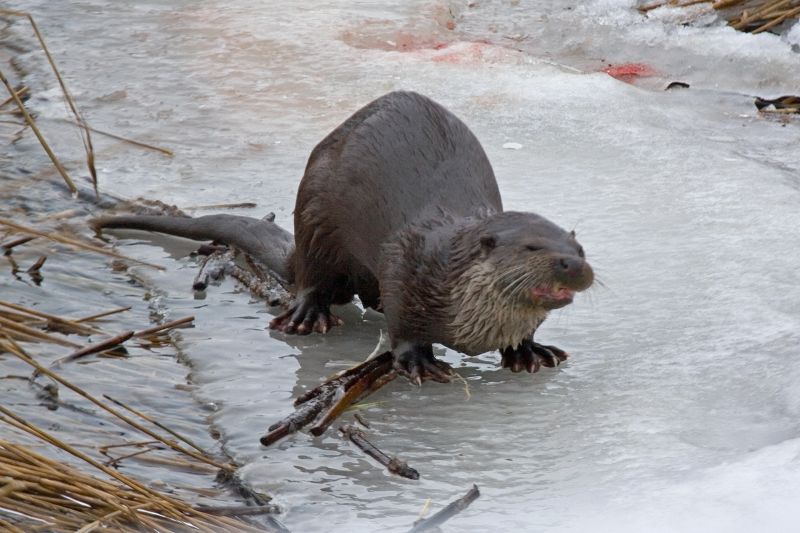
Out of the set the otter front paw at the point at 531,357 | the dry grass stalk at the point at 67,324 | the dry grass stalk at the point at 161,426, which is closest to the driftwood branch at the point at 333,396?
the dry grass stalk at the point at 161,426

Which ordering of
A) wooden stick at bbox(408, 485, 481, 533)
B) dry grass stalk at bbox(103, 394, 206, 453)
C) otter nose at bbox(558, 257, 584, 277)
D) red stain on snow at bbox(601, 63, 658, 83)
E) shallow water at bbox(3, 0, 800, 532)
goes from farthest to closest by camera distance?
red stain on snow at bbox(601, 63, 658, 83) < otter nose at bbox(558, 257, 584, 277) < dry grass stalk at bbox(103, 394, 206, 453) < shallow water at bbox(3, 0, 800, 532) < wooden stick at bbox(408, 485, 481, 533)

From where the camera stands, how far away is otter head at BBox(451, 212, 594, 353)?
2.86 metres

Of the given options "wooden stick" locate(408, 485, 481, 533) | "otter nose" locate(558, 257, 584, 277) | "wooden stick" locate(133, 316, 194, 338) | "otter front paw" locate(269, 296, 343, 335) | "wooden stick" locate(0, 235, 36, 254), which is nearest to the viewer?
"wooden stick" locate(408, 485, 481, 533)

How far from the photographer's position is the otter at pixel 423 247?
2.96 meters

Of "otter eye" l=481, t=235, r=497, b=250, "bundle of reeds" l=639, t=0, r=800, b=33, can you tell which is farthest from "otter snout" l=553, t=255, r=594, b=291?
"bundle of reeds" l=639, t=0, r=800, b=33

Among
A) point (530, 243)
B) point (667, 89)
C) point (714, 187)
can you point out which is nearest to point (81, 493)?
point (530, 243)

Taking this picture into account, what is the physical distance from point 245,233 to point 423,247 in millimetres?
910

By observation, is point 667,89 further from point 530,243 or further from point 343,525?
point 343,525

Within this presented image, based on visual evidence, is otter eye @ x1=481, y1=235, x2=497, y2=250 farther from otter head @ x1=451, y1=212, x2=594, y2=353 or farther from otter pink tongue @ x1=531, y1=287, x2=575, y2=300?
otter pink tongue @ x1=531, y1=287, x2=575, y2=300

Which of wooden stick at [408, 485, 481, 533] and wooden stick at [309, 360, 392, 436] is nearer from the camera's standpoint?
wooden stick at [408, 485, 481, 533]

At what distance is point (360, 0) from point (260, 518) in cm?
466

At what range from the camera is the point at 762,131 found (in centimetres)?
500

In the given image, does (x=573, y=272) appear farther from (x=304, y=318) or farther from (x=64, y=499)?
(x=64, y=499)

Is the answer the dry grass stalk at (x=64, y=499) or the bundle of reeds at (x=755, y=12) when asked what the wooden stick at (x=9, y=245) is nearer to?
the dry grass stalk at (x=64, y=499)
